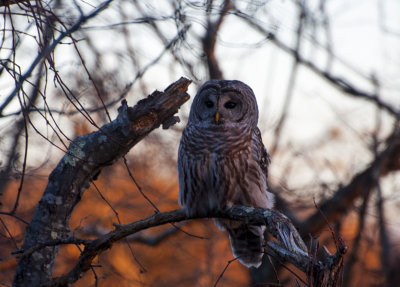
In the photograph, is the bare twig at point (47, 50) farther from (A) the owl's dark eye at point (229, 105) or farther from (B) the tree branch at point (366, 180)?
(B) the tree branch at point (366, 180)

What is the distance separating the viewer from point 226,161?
3.94 metres

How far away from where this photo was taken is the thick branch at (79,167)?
3.23m

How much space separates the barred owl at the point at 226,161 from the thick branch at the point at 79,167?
520mm

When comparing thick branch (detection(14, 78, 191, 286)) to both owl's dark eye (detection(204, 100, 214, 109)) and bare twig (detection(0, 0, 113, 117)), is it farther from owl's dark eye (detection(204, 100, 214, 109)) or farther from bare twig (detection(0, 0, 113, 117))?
owl's dark eye (detection(204, 100, 214, 109))

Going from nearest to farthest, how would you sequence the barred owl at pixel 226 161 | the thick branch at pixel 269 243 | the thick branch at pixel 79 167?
the thick branch at pixel 269 243 < the thick branch at pixel 79 167 < the barred owl at pixel 226 161

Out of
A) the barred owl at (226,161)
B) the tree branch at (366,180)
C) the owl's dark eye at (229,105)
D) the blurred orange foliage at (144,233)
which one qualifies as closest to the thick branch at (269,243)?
the barred owl at (226,161)

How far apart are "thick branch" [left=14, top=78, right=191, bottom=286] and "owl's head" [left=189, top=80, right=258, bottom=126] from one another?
78 cm

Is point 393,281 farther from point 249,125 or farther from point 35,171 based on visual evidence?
point 35,171

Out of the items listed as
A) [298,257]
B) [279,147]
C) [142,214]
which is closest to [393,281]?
[279,147]

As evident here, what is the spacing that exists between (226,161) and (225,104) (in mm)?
743

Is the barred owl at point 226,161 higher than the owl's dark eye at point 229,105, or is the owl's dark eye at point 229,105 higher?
the owl's dark eye at point 229,105

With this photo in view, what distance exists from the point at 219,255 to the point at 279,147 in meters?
2.87

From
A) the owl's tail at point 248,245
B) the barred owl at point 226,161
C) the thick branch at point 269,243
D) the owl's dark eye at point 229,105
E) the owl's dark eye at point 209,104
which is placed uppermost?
the owl's dark eye at point 209,104

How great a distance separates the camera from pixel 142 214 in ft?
27.1
